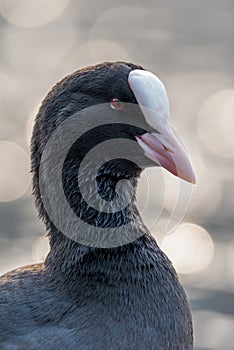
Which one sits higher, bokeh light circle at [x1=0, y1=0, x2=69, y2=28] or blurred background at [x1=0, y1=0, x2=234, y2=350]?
bokeh light circle at [x1=0, y1=0, x2=69, y2=28]

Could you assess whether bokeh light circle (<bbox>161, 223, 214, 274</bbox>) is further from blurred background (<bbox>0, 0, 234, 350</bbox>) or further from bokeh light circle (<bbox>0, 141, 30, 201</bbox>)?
bokeh light circle (<bbox>0, 141, 30, 201</bbox>)

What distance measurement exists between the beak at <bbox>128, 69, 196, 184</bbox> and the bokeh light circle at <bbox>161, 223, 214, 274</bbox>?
384 centimetres

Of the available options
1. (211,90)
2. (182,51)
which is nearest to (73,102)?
(211,90)

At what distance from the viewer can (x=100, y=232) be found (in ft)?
19.5

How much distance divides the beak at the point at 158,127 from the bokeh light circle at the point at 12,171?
4924 mm

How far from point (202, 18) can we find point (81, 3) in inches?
65.9

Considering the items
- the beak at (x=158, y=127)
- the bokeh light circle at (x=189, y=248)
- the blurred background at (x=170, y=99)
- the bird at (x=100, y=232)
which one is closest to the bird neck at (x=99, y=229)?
the bird at (x=100, y=232)

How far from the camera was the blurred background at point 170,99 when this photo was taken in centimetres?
955

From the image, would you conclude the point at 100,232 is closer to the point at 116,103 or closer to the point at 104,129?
the point at 104,129

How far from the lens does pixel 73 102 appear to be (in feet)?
18.9

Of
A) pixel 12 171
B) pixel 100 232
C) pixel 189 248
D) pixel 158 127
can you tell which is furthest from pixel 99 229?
pixel 12 171

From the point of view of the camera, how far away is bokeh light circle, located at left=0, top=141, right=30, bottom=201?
34.9 feet

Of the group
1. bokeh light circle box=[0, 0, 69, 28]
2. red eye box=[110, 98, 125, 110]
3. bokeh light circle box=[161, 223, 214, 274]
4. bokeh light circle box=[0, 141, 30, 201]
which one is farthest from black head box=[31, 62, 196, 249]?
bokeh light circle box=[0, 0, 69, 28]

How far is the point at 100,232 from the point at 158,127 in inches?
23.2
